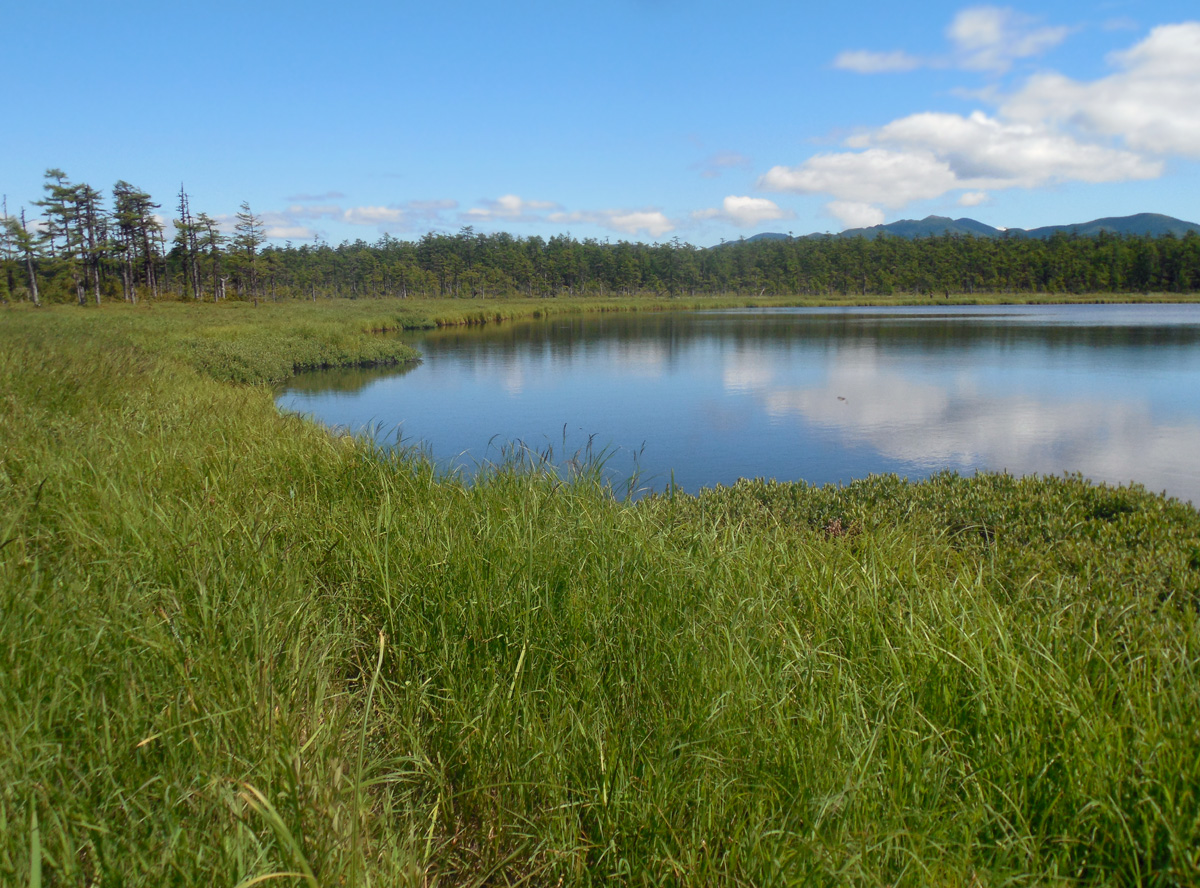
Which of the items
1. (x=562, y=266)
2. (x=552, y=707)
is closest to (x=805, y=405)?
(x=552, y=707)

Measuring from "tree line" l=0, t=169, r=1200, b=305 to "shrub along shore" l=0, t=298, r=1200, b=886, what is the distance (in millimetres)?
54431

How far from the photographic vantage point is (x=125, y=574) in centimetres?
277

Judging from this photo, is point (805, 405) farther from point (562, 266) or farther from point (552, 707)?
point (562, 266)

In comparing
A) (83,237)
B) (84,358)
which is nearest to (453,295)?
(83,237)

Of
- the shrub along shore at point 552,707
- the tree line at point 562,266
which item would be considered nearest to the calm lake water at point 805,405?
the shrub along shore at point 552,707

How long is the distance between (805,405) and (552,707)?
13.9 meters

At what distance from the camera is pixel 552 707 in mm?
2436

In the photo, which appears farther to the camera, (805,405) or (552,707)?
(805,405)

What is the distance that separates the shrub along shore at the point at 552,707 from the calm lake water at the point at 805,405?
2373 millimetres

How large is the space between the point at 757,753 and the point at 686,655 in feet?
1.81

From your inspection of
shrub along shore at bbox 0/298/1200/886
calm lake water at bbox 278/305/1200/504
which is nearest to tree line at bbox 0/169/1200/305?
calm lake water at bbox 278/305/1200/504

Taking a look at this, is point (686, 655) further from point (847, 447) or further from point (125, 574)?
point (847, 447)

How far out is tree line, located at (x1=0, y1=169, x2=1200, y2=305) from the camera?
50.9 metres

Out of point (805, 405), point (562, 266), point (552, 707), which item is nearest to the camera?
point (552, 707)
